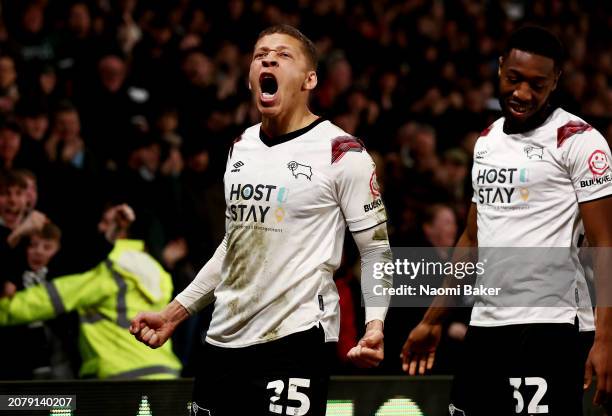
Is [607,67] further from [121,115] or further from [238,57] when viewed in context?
[121,115]

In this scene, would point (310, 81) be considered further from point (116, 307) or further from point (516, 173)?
point (116, 307)

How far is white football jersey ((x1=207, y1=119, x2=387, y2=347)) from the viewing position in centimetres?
410

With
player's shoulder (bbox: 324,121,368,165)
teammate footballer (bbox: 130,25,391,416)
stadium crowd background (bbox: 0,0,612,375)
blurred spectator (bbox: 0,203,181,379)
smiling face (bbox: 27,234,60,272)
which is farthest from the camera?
stadium crowd background (bbox: 0,0,612,375)

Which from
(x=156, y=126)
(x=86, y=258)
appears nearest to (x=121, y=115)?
(x=156, y=126)

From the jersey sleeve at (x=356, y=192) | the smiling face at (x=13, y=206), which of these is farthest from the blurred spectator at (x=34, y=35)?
the jersey sleeve at (x=356, y=192)

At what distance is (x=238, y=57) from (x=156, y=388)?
6.53m

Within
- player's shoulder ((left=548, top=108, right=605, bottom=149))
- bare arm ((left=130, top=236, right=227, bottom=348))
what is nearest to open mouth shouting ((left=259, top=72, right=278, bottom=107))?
bare arm ((left=130, top=236, right=227, bottom=348))

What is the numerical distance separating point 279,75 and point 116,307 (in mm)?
2588

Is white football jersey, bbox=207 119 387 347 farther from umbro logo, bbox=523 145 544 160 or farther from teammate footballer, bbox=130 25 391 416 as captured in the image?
umbro logo, bbox=523 145 544 160

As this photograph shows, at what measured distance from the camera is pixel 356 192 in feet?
13.7

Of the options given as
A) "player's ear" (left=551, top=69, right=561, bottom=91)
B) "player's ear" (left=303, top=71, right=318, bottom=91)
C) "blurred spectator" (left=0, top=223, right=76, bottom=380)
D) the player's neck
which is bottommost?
"blurred spectator" (left=0, top=223, right=76, bottom=380)

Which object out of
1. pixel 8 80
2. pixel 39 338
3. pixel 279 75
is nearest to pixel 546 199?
pixel 279 75

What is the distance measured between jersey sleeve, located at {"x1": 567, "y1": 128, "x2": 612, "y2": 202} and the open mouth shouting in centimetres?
121

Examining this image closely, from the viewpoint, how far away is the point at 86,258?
257 inches
